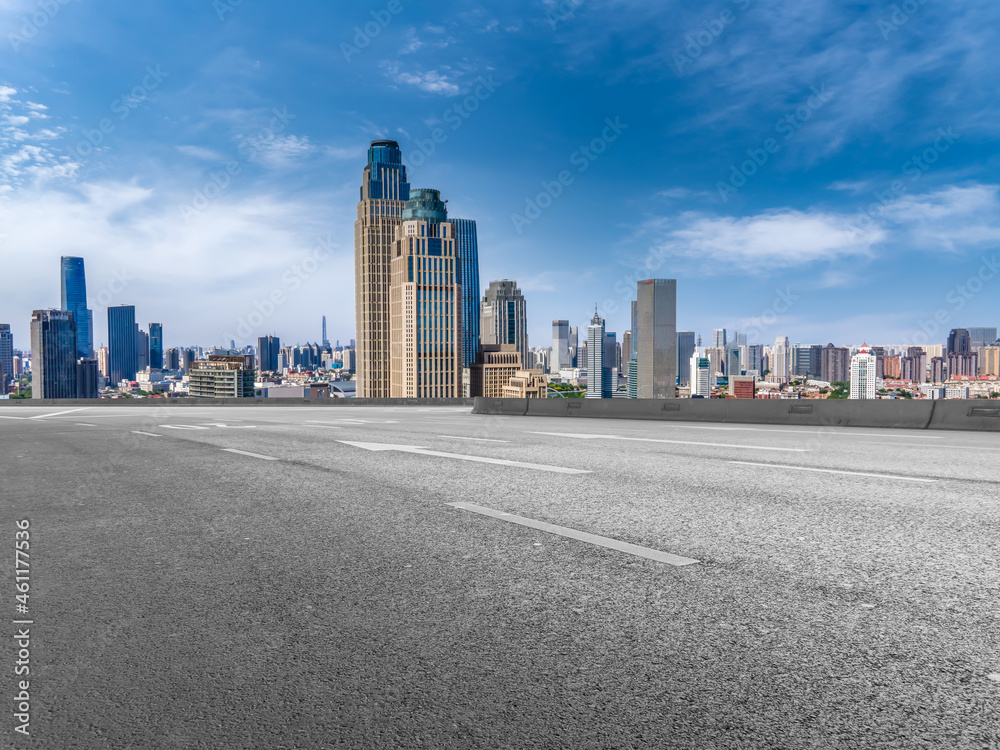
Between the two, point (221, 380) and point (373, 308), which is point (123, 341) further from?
point (221, 380)

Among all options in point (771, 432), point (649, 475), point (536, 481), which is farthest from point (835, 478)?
point (771, 432)

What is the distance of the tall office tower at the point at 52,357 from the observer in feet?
220

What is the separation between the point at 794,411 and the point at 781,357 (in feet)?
264

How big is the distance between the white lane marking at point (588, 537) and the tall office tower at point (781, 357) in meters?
78.5

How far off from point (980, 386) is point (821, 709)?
17628 millimetres

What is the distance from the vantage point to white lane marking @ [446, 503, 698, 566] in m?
4.12

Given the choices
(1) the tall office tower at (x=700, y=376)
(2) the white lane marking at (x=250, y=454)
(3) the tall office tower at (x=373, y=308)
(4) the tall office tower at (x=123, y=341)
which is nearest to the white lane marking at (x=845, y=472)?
(2) the white lane marking at (x=250, y=454)

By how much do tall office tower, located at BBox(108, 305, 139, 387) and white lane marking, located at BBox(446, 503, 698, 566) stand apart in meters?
182

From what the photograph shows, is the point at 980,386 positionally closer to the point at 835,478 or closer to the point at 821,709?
the point at 835,478

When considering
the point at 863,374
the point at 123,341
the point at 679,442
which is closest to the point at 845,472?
the point at 679,442

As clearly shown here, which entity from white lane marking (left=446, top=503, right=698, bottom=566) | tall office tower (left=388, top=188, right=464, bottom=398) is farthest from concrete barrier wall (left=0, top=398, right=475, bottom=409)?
tall office tower (left=388, top=188, right=464, bottom=398)

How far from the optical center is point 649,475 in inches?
302

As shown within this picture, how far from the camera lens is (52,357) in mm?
68812

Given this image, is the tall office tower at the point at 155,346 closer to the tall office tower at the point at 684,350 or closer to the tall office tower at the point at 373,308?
the tall office tower at the point at 373,308
